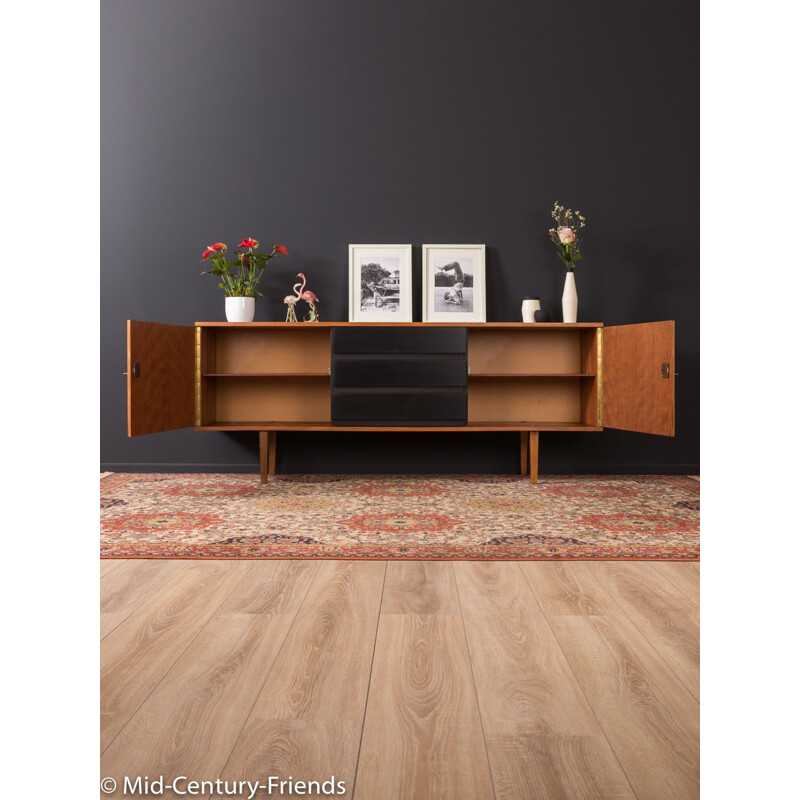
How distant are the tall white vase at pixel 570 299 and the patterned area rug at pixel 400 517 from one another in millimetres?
927

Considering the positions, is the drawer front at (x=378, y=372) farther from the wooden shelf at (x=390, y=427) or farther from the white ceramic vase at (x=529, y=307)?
the white ceramic vase at (x=529, y=307)

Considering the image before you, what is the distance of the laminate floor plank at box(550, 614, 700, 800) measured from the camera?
3.18ft

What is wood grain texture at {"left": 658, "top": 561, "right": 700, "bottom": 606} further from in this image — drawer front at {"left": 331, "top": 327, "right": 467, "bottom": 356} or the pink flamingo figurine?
the pink flamingo figurine

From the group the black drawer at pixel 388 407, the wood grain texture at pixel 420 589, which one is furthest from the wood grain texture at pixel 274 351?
the wood grain texture at pixel 420 589

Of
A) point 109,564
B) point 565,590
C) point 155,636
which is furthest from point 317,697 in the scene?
point 109,564

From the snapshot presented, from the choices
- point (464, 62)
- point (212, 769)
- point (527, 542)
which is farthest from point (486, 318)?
point (212, 769)

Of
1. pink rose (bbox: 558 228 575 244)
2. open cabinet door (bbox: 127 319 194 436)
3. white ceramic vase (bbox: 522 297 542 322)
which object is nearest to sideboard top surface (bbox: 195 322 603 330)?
white ceramic vase (bbox: 522 297 542 322)

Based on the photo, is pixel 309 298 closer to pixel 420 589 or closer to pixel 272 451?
pixel 272 451

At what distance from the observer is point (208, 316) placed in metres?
3.95

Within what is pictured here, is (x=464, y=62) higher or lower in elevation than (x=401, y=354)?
higher

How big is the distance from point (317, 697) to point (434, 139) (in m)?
3.44

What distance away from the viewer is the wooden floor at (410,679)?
0.99 metres
